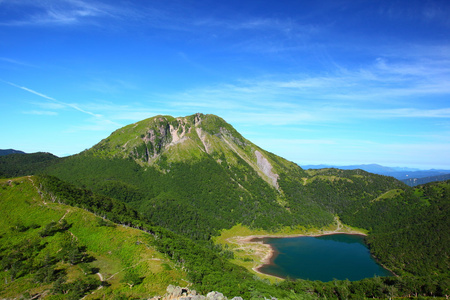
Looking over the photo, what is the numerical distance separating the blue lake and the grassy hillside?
9725cm

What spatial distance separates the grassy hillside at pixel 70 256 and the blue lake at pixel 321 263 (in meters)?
97.2

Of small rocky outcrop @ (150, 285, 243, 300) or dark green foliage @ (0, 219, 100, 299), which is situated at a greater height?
dark green foliage @ (0, 219, 100, 299)

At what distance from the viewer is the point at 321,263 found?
529 ft

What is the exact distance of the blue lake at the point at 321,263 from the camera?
14205cm

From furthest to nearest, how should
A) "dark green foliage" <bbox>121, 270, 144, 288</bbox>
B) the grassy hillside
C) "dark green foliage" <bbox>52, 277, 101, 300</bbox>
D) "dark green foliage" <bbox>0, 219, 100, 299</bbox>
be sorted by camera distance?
"dark green foliage" <bbox>121, 270, 144, 288</bbox> → the grassy hillside → "dark green foliage" <bbox>0, 219, 100, 299</bbox> → "dark green foliage" <bbox>52, 277, 101, 300</bbox>

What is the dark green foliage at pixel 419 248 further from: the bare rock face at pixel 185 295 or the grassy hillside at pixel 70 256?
the grassy hillside at pixel 70 256

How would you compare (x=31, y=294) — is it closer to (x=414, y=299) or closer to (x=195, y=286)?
(x=195, y=286)

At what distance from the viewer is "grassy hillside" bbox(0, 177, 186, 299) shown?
53.1 m

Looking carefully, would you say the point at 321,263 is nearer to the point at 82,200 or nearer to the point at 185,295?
the point at 185,295

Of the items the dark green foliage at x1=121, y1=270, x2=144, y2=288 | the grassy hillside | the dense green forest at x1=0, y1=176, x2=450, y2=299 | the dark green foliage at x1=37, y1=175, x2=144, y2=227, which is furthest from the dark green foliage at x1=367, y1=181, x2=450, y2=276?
the dark green foliage at x1=37, y1=175, x2=144, y2=227

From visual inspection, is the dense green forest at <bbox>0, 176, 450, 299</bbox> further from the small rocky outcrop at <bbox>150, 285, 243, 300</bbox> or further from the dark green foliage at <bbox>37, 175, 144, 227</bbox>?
the small rocky outcrop at <bbox>150, 285, 243, 300</bbox>

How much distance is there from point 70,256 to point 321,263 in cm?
15861

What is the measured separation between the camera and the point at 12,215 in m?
81.2

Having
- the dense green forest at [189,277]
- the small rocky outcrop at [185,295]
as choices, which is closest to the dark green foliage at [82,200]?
the dense green forest at [189,277]
